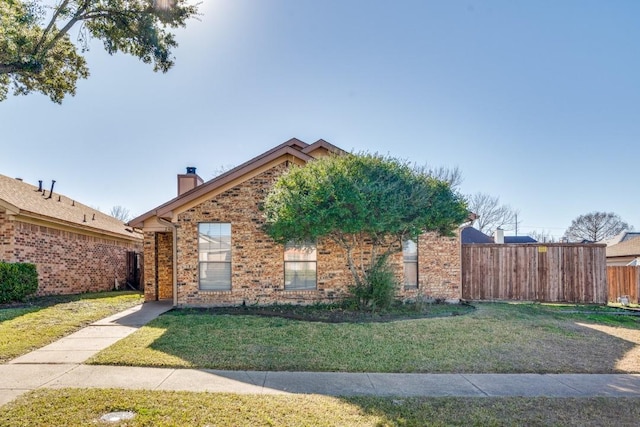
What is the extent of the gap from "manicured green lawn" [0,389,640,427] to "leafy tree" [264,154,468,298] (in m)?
4.95

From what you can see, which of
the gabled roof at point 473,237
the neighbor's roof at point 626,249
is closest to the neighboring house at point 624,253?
the neighbor's roof at point 626,249

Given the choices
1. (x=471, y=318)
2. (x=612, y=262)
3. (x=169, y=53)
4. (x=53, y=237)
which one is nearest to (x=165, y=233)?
(x=53, y=237)

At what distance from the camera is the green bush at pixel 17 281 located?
11.4m

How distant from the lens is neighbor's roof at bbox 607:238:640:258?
75.0 ft

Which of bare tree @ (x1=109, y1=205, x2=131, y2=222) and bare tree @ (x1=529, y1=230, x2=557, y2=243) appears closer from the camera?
bare tree @ (x1=109, y1=205, x2=131, y2=222)

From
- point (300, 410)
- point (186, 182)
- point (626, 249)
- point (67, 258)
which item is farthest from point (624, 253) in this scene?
point (67, 258)

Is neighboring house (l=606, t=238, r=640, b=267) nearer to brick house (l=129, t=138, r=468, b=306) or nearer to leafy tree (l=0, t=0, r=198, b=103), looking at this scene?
brick house (l=129, t=138, r=468, b=306)

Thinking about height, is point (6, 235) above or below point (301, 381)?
above

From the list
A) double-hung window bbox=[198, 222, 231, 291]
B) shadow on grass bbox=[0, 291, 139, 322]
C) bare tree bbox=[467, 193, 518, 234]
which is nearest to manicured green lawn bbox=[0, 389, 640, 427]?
double-hung window bbox=[198, 222, 231, 291]

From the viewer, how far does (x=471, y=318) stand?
29.7 feet

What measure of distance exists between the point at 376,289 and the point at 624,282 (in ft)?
38.5

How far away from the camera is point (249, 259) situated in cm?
1098

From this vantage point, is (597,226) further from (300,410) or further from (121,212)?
(121,212)

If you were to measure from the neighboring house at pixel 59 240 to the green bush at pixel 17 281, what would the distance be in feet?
1.76
